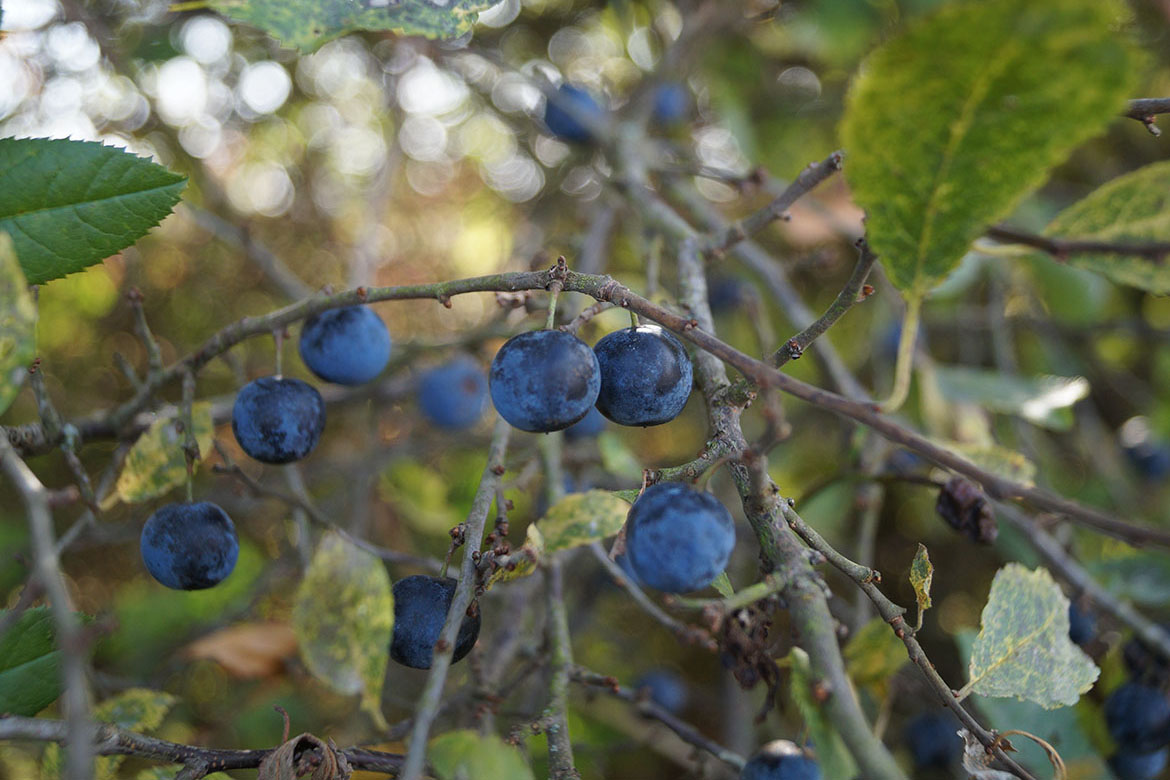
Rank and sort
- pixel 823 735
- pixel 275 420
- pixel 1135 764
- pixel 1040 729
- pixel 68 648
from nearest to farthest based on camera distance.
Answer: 1. pixel 68 648
2. pixel 823 735
3. pixel 275 420
4. pixel 1040 729
5. pixel 1135 764

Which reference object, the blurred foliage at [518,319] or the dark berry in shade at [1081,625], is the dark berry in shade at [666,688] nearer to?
the blurred foliage at [518,319]

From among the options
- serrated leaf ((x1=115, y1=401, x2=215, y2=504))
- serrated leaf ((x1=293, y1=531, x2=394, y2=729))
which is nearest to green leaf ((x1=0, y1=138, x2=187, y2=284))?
serrated leaf ((x1=115, y1=401, x2=215, y2=504))

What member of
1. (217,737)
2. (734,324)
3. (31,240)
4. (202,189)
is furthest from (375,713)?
(202,189)

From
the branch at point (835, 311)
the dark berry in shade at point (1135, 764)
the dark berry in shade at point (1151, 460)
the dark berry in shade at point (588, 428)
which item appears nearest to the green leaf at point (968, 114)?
the branch at point (835, 311)

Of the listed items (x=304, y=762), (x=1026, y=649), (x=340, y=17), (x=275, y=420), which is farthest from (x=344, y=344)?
(x=1026, y=649)

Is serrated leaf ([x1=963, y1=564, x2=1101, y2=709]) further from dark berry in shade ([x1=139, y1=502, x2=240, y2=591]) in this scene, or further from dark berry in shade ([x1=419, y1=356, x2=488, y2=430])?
dark berry in shade ([x1=419, y1=356, x2=488, y2=430])

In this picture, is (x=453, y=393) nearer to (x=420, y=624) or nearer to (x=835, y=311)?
(x=420, y=624)
